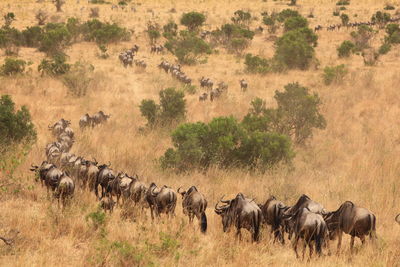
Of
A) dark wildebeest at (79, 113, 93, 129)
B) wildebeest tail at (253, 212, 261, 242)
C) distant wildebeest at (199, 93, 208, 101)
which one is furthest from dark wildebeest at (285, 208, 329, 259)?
distant wildebeest at (199, 93, 208, 101)

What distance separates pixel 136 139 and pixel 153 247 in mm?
6690

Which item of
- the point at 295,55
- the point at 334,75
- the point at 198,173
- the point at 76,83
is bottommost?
the point at 198,173

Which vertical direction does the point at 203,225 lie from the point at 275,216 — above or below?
below

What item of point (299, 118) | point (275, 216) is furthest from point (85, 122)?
point (275, 216)

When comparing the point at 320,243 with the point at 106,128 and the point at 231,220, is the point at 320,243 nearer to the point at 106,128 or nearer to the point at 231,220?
the point at 231,220

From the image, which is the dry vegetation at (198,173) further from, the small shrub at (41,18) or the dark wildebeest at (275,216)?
the small shrub at (41,18)

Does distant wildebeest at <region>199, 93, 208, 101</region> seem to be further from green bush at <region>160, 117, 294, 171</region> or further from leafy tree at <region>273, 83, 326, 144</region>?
green bush at <region>160, 117, 294, 171</region>

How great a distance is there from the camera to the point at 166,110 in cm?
1388

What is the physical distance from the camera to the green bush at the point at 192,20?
36156 millimetres

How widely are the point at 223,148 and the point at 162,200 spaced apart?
4.35 metres

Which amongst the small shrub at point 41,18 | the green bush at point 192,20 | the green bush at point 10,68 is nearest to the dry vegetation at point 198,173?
the green bush at point 10,68

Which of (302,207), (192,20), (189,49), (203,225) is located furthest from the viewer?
(192,20)

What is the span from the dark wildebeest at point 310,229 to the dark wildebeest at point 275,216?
631 mm

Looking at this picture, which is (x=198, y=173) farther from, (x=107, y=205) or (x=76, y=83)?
(x=76, y=83)
